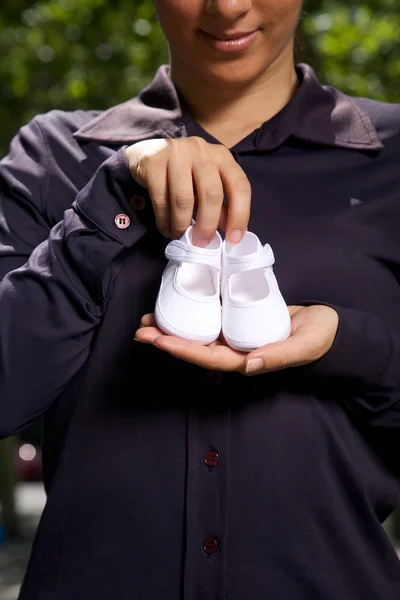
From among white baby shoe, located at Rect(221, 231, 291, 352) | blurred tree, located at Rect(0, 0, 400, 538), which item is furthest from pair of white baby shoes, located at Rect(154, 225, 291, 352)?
blurred tree, located at Rect(0, 0, 400, 538)

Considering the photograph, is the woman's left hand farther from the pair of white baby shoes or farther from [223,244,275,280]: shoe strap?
[223,244,275,280]: shoe strap

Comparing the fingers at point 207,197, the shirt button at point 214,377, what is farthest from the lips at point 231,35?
the shirt button at point 214,377

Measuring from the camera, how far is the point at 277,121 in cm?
220

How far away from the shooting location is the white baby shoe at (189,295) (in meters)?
1.84

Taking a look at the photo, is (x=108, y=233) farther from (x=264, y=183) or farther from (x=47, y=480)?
(x=47, y=480)

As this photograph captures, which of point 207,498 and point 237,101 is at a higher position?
point 237,101

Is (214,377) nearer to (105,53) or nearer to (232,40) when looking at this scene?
(232,40)

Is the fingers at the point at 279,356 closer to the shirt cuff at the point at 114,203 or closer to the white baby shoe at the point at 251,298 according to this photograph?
the white baby shoe at the point at 251,298

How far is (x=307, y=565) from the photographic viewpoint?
196cm

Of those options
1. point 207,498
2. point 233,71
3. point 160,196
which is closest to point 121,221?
point 160,196

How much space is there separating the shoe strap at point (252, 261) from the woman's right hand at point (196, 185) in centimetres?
4

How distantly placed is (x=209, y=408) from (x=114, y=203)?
42 cm

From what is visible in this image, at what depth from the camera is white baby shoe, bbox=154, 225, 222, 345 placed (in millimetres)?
1843

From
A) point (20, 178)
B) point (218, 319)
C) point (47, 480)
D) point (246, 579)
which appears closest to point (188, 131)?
point (20, 178)
